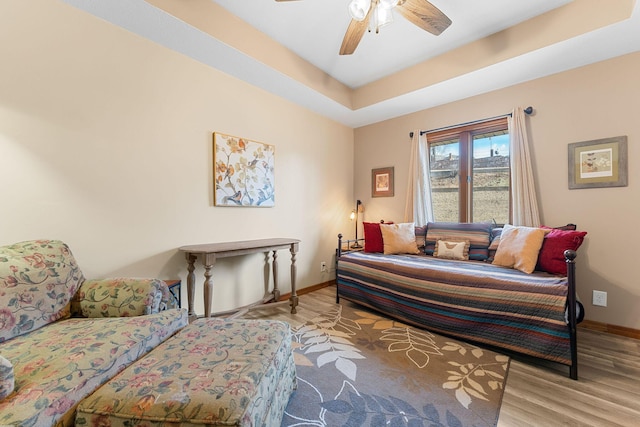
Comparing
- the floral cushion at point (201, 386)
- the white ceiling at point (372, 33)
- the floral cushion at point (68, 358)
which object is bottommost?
the floral cushion at point (201, 386)

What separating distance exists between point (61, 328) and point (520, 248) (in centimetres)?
327

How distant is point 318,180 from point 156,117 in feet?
6.82

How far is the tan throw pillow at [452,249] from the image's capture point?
274cm

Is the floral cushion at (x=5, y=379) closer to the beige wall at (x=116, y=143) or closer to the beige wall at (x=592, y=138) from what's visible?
the beige wall at (x=116, y=143)

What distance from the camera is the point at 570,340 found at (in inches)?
63.4

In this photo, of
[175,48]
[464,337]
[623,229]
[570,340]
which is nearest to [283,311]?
[464,337]

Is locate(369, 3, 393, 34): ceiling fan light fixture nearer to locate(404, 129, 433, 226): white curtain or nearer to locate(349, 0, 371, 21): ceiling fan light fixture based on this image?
locate(349, 0, 371, 21): ceiling fan light fixture

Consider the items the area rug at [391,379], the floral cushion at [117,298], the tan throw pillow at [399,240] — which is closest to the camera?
the area rug at [391,379]

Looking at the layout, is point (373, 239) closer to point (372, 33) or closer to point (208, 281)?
point (208, 281)

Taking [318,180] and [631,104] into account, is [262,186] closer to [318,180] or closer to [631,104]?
[318,180]

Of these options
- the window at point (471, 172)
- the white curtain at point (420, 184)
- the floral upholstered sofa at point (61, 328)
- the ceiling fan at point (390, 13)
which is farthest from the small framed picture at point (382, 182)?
the floral upholstered sofa at point (61, 328)

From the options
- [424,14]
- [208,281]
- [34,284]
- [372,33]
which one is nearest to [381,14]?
[424,14]

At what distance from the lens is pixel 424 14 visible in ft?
5.82

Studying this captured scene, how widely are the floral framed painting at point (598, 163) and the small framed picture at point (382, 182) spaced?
1954 mm
